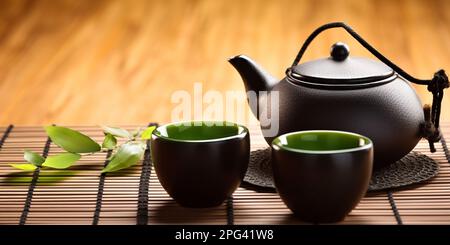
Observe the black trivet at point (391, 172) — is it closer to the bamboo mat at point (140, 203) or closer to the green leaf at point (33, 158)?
the bamboo mat at point (140, 203)

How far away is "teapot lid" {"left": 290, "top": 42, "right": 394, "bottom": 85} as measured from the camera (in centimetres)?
104

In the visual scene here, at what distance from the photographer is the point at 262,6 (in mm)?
3131

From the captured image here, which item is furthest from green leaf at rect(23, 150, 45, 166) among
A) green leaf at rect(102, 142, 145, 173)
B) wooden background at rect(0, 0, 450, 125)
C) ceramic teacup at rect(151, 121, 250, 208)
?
wooden background at rect(0, 0, 450, 125)

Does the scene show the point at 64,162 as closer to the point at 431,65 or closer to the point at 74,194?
the point at 74,194

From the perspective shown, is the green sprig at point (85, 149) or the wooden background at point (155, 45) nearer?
the green sprig at point (85, 149)

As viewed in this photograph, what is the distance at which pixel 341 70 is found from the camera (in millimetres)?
1047

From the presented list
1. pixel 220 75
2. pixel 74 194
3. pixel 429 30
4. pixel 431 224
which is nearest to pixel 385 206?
pixel 431 224

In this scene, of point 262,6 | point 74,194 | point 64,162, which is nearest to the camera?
point 74,194

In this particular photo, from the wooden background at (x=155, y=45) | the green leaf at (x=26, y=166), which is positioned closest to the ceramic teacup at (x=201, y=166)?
the green leaf at (x=26, y=166)

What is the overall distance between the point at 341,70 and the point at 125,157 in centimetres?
34

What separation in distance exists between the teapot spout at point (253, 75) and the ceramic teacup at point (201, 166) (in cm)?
18

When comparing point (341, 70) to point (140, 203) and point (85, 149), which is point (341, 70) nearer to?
point (140, 203)

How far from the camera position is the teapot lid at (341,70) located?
1.04m
